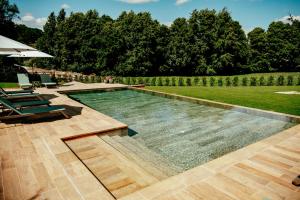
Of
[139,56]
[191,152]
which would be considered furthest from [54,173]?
[139,56]

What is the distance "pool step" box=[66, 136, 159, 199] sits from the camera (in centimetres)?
411

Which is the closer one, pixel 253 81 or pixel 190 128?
pixel 190 128

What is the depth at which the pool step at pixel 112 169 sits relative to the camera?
4.11 m

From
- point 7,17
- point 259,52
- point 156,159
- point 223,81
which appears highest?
point 7,17

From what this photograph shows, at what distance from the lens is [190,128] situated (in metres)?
9.01

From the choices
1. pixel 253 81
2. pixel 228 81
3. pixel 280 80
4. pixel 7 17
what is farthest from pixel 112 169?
pixel 7 17

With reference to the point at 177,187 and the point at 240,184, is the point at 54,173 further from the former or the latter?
the point at 240,184

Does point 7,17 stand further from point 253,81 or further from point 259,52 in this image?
point 259,52

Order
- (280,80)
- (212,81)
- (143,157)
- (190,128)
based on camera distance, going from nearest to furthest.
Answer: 1. (143,157)
2. (190,128)
3. (280,80)
4. (212,81)

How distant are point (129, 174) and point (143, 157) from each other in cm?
152

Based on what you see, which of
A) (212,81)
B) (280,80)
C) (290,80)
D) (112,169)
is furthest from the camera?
(212,81)

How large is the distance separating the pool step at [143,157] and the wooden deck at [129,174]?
0.42 meters

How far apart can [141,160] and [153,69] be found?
3754 cm

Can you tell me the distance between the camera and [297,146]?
590 cm
